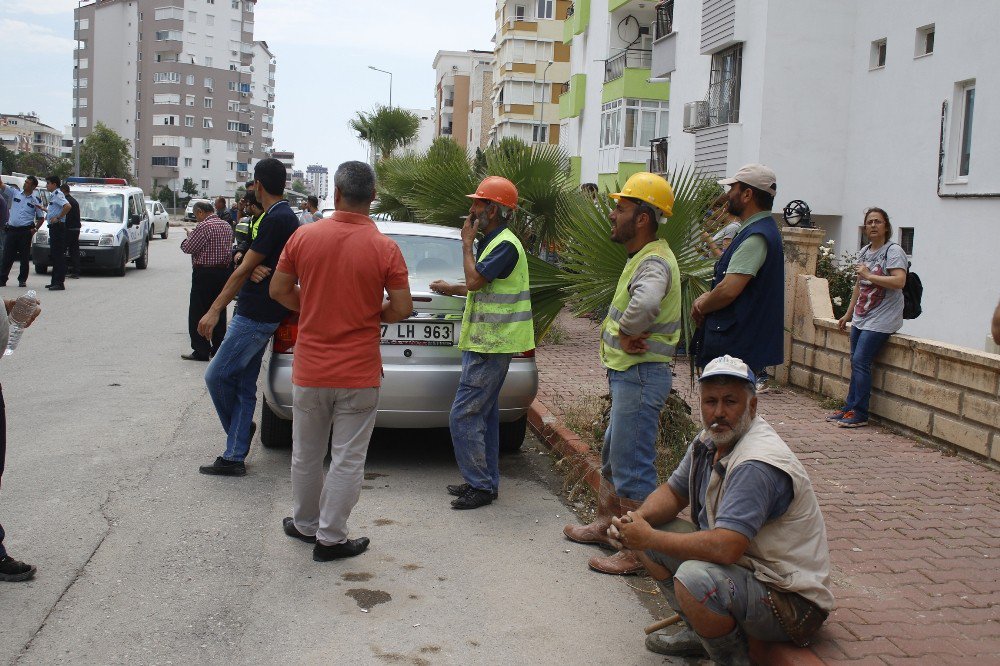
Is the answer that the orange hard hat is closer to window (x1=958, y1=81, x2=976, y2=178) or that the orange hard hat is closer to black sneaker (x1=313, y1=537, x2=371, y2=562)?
black sneaker (x1=313, y1=537, x2=371, y2=562)

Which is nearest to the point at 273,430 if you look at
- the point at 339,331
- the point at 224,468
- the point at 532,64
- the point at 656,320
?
the point at 224,468

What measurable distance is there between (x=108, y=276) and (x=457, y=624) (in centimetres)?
2001

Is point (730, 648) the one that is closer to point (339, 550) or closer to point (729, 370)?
point (729, 370)

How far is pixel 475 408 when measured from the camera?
601 centimetres

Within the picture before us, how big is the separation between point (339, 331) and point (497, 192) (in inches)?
58.3

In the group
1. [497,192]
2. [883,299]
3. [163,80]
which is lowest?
[883,299]

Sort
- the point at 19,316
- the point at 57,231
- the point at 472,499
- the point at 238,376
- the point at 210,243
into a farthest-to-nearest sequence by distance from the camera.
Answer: the point at 57,231, the point at 210,243, the point at 238,376, the point at 472,499, the point at 19,316

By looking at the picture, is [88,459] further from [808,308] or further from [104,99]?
[104,99]

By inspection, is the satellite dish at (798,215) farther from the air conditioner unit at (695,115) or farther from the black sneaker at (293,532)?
the black sneaker at (293,532)

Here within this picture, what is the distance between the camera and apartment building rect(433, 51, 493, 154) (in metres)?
92.5

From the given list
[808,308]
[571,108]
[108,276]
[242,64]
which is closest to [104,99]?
[242,64]

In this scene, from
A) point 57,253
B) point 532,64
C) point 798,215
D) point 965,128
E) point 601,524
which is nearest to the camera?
point 601,524

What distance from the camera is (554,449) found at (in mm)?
7609

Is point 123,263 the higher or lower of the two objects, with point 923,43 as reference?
lower
